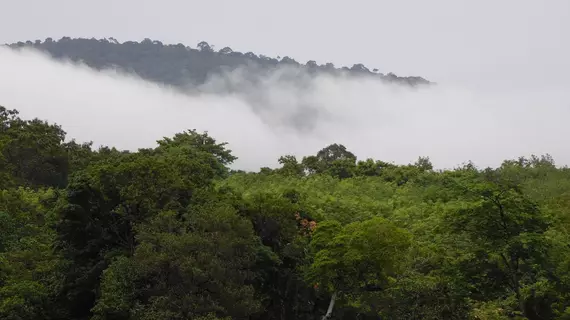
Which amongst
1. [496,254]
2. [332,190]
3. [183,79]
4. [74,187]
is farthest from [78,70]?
[496,254]

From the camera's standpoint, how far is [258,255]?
2227cm

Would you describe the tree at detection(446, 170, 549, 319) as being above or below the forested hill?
below

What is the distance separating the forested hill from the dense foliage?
14013 cm

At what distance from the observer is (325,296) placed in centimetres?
2438

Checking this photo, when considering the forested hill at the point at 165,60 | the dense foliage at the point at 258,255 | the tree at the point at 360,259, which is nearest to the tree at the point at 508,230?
the dense foliage at the point at 258,255

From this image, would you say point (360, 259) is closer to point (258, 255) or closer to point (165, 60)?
point (258, 255)

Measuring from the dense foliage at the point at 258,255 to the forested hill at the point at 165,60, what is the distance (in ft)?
460

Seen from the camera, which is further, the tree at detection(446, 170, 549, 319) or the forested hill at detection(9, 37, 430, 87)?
the forested hill at detection(9, 37, 430, 87)

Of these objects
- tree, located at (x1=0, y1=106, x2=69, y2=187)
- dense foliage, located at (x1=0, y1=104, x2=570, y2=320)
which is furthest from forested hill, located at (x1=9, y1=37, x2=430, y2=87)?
dense foliage, located at (x1=0, y1=104, x2=570, y2=320)

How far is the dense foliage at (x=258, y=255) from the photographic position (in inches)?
691

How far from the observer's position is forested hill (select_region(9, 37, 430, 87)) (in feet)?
535

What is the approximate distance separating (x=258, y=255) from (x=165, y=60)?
155255 millimetres

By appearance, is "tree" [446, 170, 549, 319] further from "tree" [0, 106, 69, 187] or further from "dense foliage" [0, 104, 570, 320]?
"tree" [0, 106, 69, 187]

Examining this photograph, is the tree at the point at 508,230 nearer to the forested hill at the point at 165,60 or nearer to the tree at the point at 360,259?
the tree at the point at 360,259
